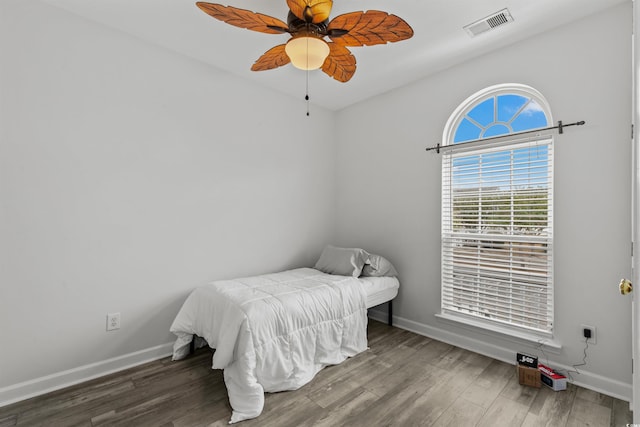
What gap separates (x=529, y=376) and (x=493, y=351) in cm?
46

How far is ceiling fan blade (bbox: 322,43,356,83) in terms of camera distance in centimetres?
191

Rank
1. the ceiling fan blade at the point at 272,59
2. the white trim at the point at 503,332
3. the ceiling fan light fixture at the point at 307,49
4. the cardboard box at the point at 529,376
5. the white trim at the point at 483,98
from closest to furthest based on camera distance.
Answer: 1. the ceiling fan light fixture at the point at 307,49
2. the ceiling fan blade at the point at 272,59
3. the cardboard box at the point at 529,376
4. the white trim at the point at 503,332
5. the white trim at the point at 483,98

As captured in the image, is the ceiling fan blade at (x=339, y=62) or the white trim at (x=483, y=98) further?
the white trim at (x=483, y=98)

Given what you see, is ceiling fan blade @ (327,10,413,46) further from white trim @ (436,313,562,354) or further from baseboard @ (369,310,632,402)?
baseboard @ (369,310,632,402)

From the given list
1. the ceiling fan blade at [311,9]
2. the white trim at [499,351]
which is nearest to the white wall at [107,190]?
the ceiling fan blade at [311,9]

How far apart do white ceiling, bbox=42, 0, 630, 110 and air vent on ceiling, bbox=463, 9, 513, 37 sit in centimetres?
4

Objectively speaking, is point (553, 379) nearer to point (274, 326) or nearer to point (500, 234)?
point (500, 234)

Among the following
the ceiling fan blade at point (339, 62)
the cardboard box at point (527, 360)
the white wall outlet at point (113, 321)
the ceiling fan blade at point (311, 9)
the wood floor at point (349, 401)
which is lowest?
the wood floor at point (349, 401)

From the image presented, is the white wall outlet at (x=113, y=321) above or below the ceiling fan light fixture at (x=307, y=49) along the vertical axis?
below

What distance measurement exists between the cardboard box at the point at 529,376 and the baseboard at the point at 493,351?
0.31 m

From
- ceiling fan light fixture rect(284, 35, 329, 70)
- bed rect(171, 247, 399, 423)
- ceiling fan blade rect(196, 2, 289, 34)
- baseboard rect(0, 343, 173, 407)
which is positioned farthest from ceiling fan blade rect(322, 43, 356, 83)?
baseboard rect(0, 343, 173, 407)

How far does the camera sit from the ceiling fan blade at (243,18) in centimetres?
153

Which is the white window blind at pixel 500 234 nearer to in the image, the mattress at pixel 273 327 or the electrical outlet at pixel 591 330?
the electrical outlet at pixel 591 330

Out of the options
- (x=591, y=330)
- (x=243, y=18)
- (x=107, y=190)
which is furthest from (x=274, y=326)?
(x=591, y=330)
